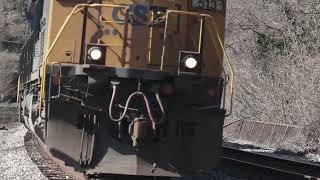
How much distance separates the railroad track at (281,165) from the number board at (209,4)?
283cm

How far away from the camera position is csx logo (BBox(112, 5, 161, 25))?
6.56m

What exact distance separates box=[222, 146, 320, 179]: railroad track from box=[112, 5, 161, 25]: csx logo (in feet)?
11.0

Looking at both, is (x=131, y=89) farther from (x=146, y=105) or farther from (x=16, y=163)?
(x=16, y=163)

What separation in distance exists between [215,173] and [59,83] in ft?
10.5

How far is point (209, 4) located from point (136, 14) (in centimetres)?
111

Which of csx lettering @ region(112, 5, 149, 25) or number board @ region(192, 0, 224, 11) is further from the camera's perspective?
number board @ region(192, 0, 224, 11)

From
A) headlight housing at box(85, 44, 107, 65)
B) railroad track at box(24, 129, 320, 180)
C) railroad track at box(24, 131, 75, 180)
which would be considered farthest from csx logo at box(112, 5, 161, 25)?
railroad track at box(24, 131, 75, 180)

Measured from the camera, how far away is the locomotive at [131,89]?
20.2ft

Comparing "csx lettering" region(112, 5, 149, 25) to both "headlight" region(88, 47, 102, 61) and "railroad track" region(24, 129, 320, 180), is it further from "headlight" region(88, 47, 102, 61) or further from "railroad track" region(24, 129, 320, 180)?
"railroad track" region(24, 129, 320, 180)

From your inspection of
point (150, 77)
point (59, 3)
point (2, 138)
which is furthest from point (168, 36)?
point (2, 138)

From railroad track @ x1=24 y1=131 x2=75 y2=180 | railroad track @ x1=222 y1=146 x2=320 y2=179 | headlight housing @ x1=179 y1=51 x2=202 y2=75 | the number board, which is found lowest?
railroad track @ x1=24 y1=131 x2=75 y2=180

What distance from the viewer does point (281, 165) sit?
344 inches

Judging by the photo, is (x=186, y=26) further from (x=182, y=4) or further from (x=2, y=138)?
(x=2, y=138)

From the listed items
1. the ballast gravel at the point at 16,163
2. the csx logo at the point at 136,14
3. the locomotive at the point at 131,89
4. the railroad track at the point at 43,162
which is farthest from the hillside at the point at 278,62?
the csx logo at the point at 136,14
